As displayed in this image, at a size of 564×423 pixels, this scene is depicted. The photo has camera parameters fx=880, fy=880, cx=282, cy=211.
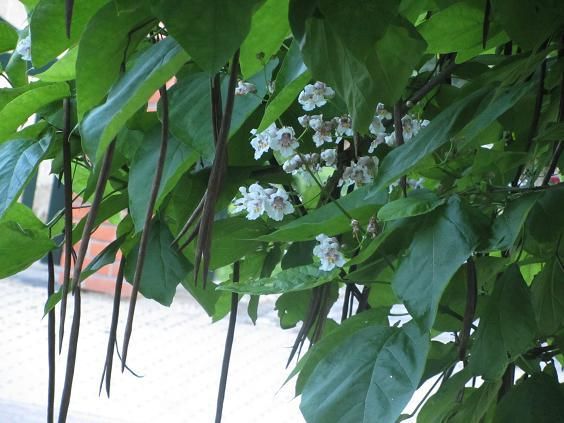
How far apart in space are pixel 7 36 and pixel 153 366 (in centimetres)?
151

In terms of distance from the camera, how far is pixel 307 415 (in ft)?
1.04

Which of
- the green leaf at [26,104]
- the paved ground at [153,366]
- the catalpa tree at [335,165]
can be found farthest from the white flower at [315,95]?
the paved ground at [153,366]

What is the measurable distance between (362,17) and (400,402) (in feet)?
0.54

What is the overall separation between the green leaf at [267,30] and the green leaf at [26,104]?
0.35ft

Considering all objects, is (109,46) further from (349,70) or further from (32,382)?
(32,382)

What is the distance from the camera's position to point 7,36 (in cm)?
44

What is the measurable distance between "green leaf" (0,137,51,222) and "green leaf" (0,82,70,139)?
0.03 ft

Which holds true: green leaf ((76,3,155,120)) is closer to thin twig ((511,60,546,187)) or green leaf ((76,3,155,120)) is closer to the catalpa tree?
the catalpa tree

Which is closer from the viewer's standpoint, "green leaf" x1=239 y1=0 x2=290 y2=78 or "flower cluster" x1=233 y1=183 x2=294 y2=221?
"green leaf" x1=239 y1=0 x2=290 y2=78

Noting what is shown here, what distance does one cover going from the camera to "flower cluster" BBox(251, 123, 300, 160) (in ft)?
1.20

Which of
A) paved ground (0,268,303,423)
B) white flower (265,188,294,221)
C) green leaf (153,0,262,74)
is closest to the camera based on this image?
green leaf (153,0,262,74)

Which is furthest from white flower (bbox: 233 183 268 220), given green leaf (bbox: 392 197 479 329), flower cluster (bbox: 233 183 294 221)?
green leaf (bbox: 392 197 479 329)

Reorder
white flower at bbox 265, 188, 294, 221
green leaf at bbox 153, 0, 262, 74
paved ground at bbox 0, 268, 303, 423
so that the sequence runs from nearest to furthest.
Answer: green leaf at bbox 153, 0, 262, 74, white flower at bbox 265, 188, 294, 221, paved ground at bbox 0, 268, 303, 423

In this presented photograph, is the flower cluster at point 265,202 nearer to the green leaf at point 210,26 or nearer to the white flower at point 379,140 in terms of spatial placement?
the white flower at point 379,140
